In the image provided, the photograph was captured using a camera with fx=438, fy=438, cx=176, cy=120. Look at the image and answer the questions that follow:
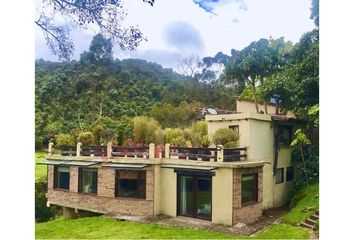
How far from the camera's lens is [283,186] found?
5.70m

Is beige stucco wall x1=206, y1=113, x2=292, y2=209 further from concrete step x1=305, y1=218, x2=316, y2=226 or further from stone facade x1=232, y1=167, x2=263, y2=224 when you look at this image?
concrete step x1=305, y1=218, x2=316, y2=226

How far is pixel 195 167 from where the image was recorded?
6.21m

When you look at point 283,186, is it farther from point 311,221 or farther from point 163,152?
point 163,152

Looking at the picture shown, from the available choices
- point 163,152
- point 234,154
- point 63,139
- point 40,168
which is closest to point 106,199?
point 163,152

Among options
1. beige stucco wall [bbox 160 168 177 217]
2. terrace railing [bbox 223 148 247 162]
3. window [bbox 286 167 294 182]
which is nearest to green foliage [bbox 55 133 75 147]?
beige stucco wall [bbox 160 168 177 217]

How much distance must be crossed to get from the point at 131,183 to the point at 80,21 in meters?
2.67

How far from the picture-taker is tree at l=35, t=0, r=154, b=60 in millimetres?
4781

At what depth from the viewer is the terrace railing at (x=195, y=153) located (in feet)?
19.8

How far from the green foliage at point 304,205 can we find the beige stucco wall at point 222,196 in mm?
790
